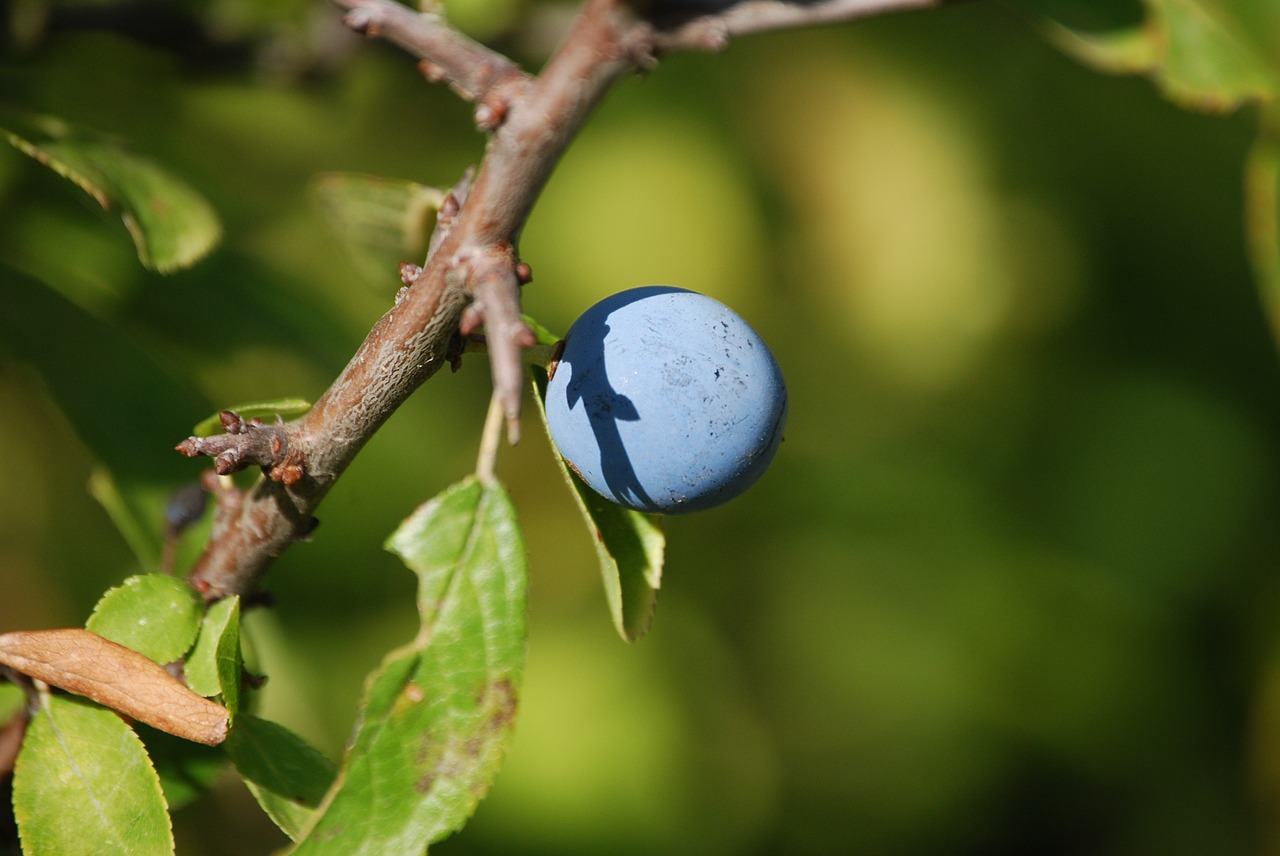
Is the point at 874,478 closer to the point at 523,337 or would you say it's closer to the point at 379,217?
the point at 379,217

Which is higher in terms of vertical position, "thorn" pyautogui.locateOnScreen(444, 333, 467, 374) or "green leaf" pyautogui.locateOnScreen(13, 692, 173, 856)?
"thorn" pyautogui.locateOnScreen(444, 333, 467, 374)

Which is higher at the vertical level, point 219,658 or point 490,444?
point 490,444

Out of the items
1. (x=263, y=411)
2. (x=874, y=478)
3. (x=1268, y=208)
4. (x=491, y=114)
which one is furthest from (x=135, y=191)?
(x=874, y=478)

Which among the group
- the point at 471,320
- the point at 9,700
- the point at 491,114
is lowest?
the point at 9,700

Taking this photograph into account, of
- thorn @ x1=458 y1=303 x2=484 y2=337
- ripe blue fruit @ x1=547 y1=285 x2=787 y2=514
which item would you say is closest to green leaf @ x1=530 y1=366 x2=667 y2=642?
ripe blue fruit @ x1=547 y1=285 x2=787 y2=514

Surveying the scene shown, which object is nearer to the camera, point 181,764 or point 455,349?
point 455,349

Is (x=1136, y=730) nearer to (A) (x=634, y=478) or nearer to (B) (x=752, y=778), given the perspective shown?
(B) (x=752, y=778)

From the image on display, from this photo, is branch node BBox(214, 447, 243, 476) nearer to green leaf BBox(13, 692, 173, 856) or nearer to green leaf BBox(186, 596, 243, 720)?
green leaf BBox(186, 596, 243, 720)
